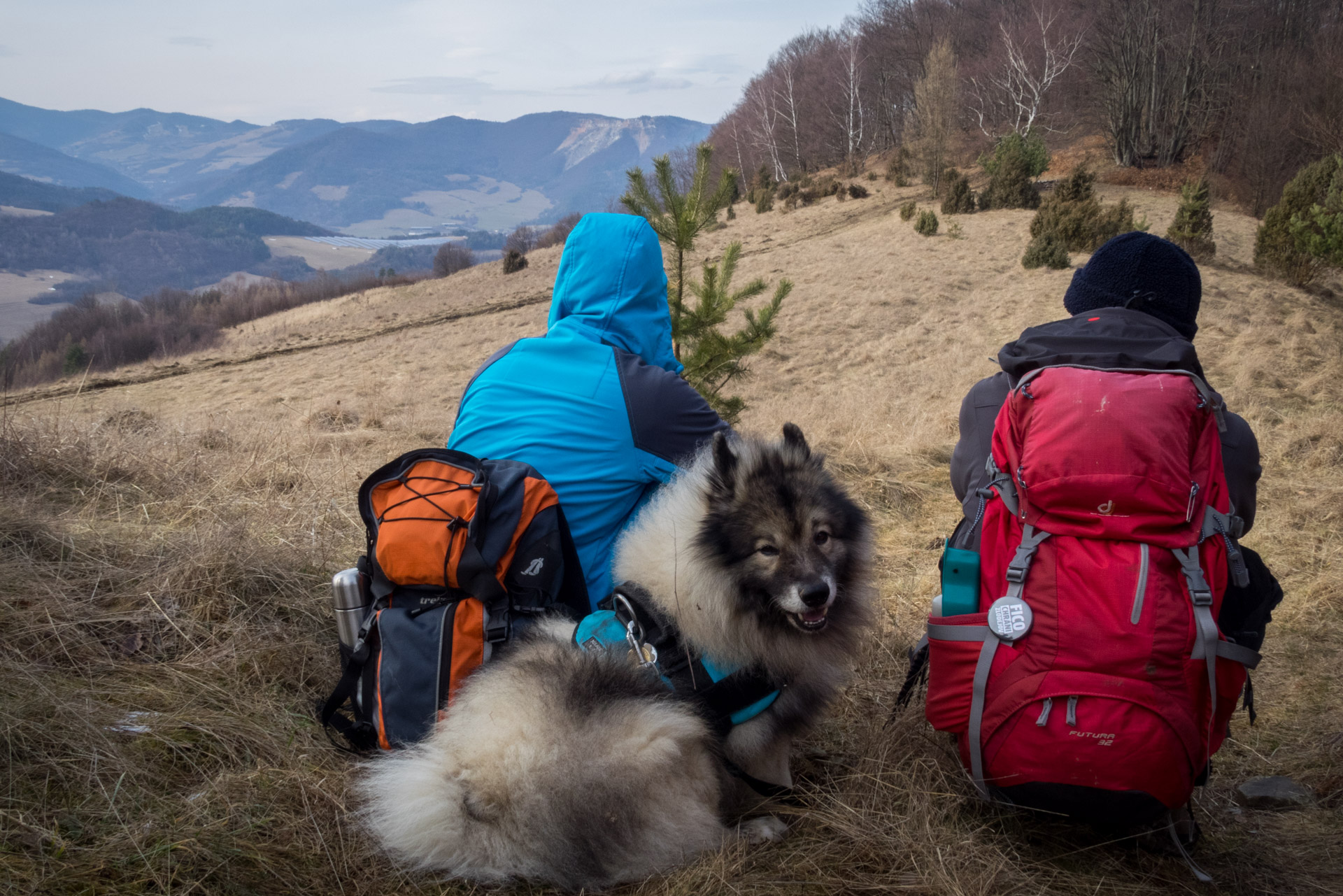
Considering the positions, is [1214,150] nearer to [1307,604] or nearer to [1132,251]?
[1307,604]

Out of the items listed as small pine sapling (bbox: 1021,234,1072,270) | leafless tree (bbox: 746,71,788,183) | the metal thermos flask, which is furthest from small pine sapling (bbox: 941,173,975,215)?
the metal thermos flask

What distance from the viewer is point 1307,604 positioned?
443 cm

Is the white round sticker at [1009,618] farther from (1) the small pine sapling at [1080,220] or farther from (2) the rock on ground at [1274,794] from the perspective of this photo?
(1) the small pine sapling at [1080,220]

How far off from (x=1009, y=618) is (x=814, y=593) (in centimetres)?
61

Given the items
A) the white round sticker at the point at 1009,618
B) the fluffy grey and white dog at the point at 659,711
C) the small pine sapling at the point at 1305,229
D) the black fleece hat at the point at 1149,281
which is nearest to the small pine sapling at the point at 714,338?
the fluffy grey and white dog at the point at 659,711

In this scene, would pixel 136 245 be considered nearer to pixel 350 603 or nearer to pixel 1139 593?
pixel 350 603

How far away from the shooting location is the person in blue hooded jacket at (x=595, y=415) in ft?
9.91

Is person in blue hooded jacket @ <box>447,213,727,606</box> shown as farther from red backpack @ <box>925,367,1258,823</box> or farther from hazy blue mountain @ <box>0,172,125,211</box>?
hazy blue mountain @ <box>0,172,125,211</box>

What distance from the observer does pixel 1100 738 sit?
7.25 ft

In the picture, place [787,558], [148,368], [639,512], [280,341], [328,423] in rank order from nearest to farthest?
[787,558], [639,512], [328,423], [148,368], [280,341]

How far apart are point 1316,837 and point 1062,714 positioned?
4.37ft

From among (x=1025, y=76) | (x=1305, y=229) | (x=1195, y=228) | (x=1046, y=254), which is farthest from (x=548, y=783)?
(x=1025, y=76)

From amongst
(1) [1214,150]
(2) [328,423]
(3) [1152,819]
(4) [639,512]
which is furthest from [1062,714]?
(1) [1214,150]

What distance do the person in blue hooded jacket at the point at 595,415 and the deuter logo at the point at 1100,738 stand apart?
165 centimetres
